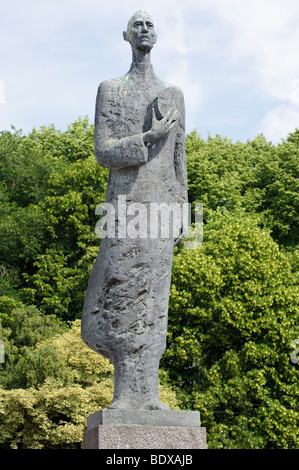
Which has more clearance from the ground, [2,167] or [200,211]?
[2,167]

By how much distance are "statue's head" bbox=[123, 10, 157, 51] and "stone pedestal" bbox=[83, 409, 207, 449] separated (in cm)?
393

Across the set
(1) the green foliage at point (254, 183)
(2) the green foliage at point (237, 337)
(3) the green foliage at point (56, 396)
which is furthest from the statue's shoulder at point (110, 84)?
(1) the green foliage at point (254, 183)

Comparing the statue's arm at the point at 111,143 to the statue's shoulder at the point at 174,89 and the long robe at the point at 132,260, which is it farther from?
the statue's shoulder at the point at 174,89

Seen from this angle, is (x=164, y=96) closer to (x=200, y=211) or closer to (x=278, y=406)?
(x=278, y=406)

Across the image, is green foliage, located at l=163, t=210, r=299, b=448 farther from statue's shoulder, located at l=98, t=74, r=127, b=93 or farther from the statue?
statue's shoulder, located at l=98, t=74, r=127, b=93

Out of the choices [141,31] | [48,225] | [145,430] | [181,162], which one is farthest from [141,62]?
[48,225]

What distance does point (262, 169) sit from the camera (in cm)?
3944

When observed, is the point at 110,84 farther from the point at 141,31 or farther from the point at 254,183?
the point at 254,183

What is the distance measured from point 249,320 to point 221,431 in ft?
14.9

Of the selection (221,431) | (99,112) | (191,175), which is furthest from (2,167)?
(99,112)

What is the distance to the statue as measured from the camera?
737cm

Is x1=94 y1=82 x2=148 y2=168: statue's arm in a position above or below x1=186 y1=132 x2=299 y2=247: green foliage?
below

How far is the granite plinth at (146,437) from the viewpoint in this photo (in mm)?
6572

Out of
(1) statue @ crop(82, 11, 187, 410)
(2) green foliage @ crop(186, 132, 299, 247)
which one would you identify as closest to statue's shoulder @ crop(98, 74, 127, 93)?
(1) statue @ crop(82, 11, 187, 410)
